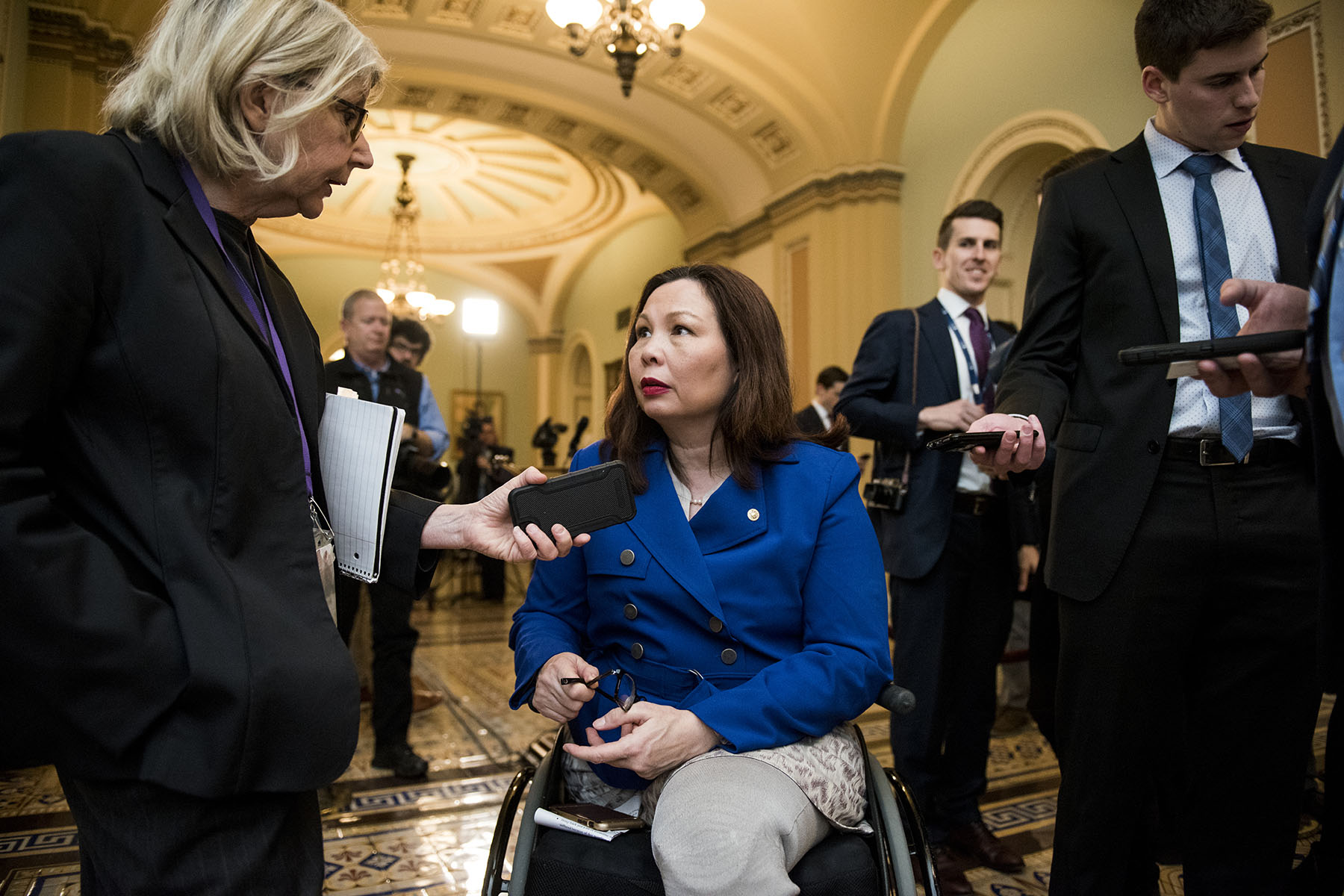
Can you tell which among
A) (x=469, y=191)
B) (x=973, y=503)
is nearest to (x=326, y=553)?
(x=973, y=503)

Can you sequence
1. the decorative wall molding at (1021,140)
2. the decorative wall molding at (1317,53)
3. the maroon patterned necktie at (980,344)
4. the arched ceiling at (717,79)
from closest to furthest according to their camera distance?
the maroon patterned necktie at (980,344), the decorative wall molding at (1317,53), the decorative wall molding at (1021,140), the arched ceiling at (717,79)

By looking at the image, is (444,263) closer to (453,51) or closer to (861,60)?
(453,51)

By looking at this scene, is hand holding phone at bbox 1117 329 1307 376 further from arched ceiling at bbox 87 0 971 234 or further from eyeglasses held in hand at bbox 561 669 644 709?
arched ceiling at bbox 87 0 971 234

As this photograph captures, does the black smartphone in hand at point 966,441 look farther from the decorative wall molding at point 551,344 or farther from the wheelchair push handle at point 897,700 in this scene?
the decorative wall molding at point 551,344

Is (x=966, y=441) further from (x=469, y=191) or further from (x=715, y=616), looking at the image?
(x=469, y=191)

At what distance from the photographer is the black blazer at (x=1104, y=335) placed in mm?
1617

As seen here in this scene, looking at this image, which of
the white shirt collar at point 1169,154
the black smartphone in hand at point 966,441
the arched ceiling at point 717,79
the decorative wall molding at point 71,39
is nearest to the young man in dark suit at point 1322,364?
the black smartphone in hand at point 966,441

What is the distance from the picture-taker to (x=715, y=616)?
1.50 metres

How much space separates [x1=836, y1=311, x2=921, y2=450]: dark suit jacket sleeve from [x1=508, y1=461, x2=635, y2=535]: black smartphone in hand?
4.81ft

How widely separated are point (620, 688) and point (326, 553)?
1.98ft

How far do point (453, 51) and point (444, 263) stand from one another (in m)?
A: 7.79

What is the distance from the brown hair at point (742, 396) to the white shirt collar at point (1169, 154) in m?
0.80

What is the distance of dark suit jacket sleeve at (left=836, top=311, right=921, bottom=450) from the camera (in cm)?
266

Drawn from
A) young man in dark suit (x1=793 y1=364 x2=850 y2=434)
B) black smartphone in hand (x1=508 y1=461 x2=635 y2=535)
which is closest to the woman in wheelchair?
black smartphone in hand (x1=508 y1=461 x2=635 y2=535)
